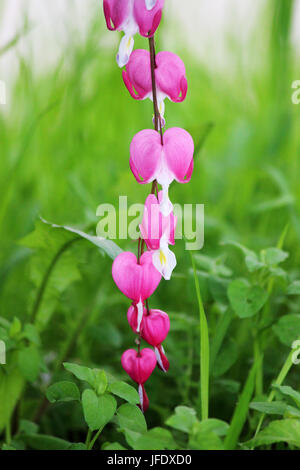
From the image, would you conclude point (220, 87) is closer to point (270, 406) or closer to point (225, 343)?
point (225, 343)

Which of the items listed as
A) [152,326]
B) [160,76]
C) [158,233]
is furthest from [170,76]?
[152,326]

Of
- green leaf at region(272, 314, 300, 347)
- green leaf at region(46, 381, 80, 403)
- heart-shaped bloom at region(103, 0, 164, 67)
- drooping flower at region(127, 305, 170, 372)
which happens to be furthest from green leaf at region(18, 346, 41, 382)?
heart-shaped bloom at region(103, 0, 164, 67)

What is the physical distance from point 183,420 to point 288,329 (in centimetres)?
30

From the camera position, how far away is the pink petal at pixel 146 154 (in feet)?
2.07

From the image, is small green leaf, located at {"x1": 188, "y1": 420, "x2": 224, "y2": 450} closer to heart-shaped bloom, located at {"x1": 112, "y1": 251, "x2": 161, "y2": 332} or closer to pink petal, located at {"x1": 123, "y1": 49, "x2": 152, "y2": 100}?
heart-shaped bloom, located at {"x1": 112, "y1": 251, "x2": 161, "y2": 332}

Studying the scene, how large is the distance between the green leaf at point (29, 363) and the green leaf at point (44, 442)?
89 millimetres

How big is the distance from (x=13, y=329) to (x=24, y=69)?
0.67 meters

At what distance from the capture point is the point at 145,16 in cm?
61

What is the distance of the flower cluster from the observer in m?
0.62

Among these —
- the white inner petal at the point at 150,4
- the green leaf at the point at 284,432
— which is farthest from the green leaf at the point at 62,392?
the white inner petal at the point at 150,4

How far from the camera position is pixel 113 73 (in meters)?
1.75

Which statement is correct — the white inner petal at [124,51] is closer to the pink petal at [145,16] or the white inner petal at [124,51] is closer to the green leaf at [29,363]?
the pink petal at [145,16]

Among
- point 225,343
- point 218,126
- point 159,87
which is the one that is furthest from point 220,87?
point 159,87

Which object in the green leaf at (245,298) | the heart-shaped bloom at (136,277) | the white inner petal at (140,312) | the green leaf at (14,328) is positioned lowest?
the green leaf at (14,328)
